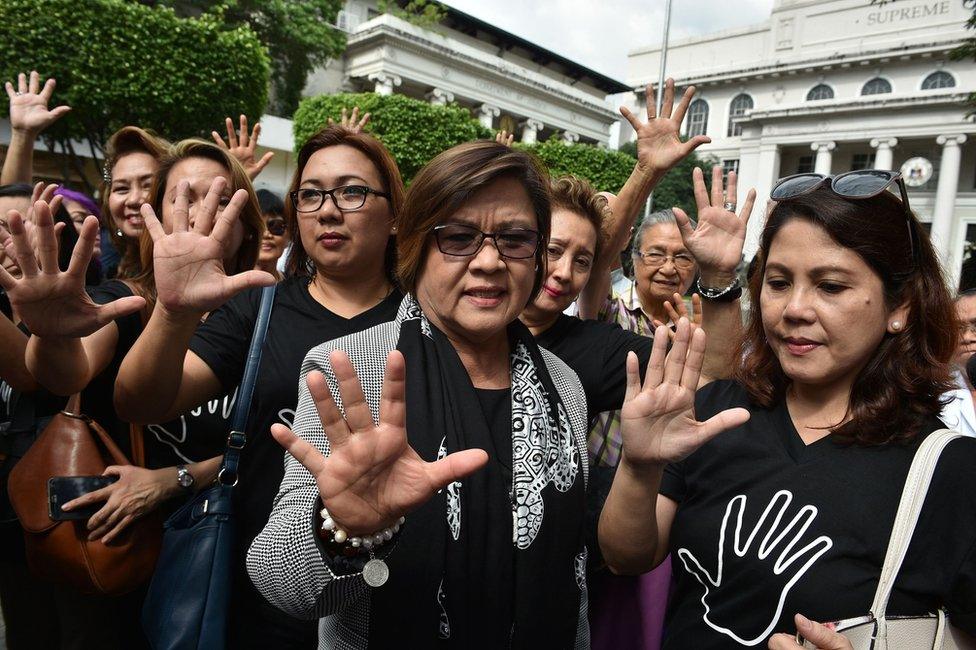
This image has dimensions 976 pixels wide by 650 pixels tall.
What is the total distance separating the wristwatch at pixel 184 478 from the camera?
220 cm

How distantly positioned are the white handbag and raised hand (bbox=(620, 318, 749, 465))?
0.46 m

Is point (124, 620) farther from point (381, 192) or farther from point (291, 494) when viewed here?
point (381, 192)

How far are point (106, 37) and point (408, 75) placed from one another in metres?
18.4

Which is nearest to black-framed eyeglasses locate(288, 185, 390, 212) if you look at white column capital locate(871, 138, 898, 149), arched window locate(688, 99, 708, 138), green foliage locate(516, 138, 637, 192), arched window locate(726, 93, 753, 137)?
green foliage locate(516, 138, 637, 192)

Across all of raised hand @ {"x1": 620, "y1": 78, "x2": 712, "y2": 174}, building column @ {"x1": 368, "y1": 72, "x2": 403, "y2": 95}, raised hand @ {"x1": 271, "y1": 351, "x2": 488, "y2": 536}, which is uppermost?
building column @ {"x1": 368, "y1": 72, "x2": 403, "y2": 95}

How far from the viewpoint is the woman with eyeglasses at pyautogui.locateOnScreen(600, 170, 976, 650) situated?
1.40m

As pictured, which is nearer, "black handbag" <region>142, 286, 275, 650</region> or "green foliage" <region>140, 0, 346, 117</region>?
"black handbag" <region>142, 286, 275, 650</region>

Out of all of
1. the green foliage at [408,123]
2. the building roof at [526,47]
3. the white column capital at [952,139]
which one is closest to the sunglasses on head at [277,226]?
the green foliage at [408,123]

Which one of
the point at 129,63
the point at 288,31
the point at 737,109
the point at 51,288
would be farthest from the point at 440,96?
the point at 51,288

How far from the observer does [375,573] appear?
1.26 meters

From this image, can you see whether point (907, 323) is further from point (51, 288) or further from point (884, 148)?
point (884, 148)

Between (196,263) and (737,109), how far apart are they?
47090mm

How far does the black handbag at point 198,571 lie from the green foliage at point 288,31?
25045 millimetres

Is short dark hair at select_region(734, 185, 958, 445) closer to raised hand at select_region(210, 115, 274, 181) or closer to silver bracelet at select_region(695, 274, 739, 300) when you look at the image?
silver bracelet at select_region(695, 274, 739, 300)
